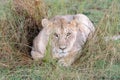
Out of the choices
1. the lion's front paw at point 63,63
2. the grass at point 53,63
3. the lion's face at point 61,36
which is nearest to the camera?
the grass at point 53,63

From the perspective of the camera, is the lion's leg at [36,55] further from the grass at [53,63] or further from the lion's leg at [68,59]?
the lion's leg at [68,59]

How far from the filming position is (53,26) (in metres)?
4.64

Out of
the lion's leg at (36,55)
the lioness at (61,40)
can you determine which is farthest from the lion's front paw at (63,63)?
the lion's leg at (36,55)

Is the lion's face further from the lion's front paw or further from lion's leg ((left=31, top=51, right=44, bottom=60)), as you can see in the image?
lion's leg ((left=31, top=51, right=44, bottom=60))

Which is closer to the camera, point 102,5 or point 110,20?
point 110,20

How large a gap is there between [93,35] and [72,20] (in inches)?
13.4

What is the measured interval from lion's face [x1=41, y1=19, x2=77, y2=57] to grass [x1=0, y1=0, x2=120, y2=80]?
0.16 m

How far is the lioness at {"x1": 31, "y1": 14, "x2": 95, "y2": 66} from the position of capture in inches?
180

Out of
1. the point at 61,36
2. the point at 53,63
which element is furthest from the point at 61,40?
the point at 53,63

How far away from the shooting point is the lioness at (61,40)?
4574 mm

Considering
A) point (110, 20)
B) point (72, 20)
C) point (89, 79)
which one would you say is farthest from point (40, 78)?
point (110, 20)

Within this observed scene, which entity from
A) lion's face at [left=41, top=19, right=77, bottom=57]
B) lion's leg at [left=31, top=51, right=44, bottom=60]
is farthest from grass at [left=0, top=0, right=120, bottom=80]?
lion's face at [left=41, top=19, right=77, bottom=57]

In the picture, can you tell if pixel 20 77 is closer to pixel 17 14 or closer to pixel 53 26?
pixel 53 26

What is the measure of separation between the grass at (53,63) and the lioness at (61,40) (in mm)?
92
